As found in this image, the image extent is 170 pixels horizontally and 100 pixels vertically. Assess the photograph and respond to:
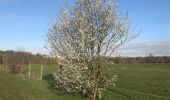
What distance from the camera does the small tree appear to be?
888 inches

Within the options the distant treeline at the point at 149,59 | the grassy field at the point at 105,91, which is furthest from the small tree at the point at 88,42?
the distant treeline at the point at 149,59

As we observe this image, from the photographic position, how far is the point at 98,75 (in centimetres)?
2353

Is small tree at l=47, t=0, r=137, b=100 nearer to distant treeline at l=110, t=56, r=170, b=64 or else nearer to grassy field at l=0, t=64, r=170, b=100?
grassy field at l=0, t=64, r=170, b=100

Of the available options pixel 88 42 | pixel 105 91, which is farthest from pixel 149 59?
pixel 88 42

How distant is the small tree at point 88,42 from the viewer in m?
22.5

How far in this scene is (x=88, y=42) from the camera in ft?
74.4

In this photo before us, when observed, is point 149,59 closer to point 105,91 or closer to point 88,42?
point 105,91

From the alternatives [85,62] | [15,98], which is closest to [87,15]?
[85,62]

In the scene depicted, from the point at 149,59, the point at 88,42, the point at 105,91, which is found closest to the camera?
the point at 88,42

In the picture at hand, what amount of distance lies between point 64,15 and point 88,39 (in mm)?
3116

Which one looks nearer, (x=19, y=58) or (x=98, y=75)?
(x=98, y=75)

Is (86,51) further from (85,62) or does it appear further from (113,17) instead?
(113,17)

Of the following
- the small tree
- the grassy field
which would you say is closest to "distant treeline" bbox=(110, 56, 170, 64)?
the grassy field

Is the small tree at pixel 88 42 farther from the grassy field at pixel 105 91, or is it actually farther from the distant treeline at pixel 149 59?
the distant treeline at pixel 149 59
